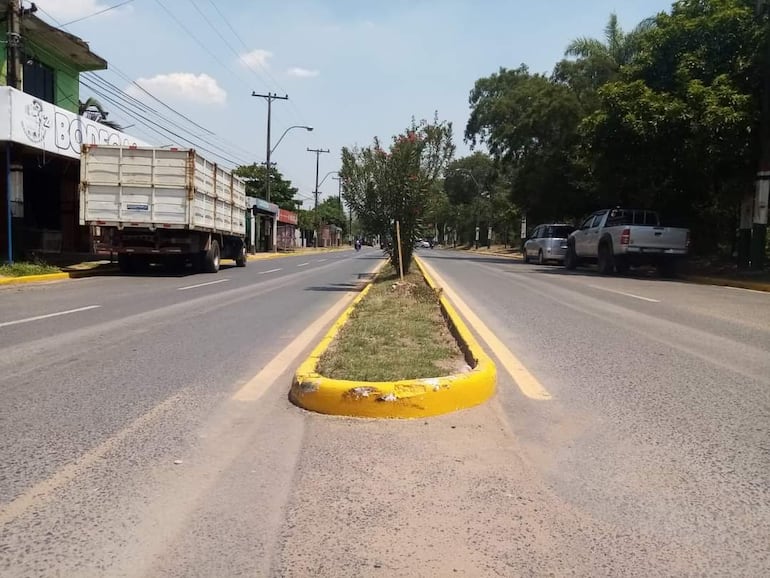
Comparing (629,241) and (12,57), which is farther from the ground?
(12,57)

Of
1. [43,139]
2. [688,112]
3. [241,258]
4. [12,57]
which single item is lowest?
[241,258]

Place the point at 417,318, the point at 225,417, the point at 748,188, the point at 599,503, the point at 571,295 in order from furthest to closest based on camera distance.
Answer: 1. the point at 748,188
2. the point at 571,295
3. the point at 417,318
4. the point at 225,417
5. the point at 599,503

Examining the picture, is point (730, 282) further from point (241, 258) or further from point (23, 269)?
point (23, 269)

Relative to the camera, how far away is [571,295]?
14047 mm

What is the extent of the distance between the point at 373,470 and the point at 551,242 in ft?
84.1

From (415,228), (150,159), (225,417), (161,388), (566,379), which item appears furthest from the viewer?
(150,159)

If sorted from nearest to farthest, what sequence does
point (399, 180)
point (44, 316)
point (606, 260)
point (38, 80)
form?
point (44, 316), point (399, 180), point (606, 260), point (38, 80)

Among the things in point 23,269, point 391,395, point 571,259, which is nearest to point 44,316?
point 391,395

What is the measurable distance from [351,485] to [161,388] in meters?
2.73

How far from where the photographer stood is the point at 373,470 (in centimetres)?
388

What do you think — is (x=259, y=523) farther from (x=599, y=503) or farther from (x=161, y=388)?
(x=161, y=388)

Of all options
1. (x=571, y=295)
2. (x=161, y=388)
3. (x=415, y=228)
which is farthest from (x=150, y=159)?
(x=161, y=388)

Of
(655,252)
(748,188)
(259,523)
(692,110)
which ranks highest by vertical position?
(692,110)

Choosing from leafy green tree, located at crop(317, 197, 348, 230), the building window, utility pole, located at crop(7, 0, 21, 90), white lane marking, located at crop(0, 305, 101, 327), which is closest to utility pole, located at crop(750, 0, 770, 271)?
white lane marking, located at crop(0, 305, 101, 327)
